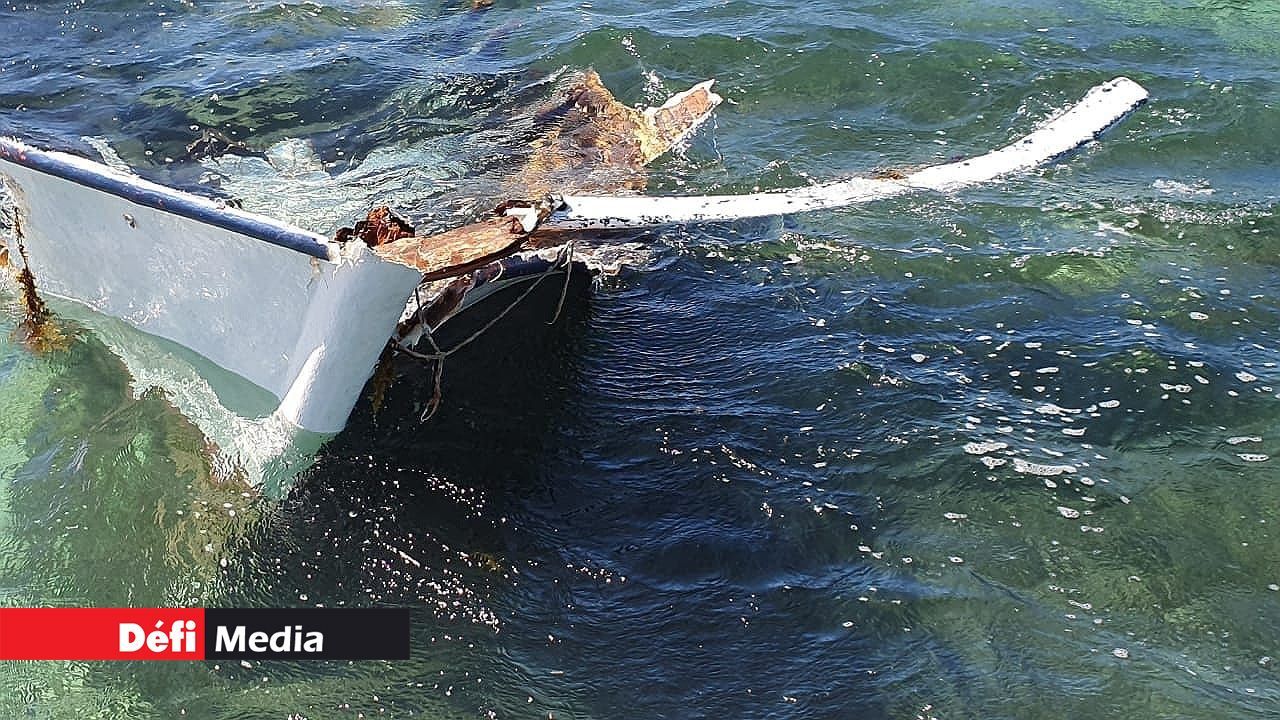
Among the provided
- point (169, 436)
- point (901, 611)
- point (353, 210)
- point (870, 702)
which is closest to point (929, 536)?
point (901, 611)

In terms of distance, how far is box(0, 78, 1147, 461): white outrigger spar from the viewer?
4.73 m

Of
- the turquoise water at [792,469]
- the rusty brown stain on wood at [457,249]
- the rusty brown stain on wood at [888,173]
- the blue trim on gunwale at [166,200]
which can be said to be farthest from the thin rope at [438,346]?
the rusty brown stain on wood at [888,173]

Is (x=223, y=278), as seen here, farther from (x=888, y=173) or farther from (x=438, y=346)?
(x=888, y=173)

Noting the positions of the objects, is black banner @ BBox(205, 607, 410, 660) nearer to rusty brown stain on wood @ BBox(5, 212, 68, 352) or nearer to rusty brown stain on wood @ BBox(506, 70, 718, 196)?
rusty brown stain on wood @ BBox(5, 212, 68, 352)

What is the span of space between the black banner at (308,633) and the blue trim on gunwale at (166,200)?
1503 millimetres

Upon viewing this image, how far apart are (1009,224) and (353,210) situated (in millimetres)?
4474

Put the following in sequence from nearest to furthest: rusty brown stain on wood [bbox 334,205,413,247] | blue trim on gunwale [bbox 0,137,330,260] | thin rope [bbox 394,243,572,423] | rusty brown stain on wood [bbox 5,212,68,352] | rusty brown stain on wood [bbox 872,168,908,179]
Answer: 1. blue trim on gunwale [bbox 0,137,330,260]
2. rusty brown stain on wood [bbox 334,205,413,247]
3. thin rope [bbox 394,243,572,423]
4. rusty brown stain on wood [bbox 5,212,68,352]
5. rusty brown stain on wood [bbox 872,168,908,179]

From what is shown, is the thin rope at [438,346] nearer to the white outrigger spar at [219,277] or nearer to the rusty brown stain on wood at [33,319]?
the white outrigger spar at [219,277]

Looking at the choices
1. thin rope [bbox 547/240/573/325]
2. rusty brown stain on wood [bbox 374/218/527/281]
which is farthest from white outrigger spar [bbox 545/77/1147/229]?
rusty brown stain on wood [bbox 374/218/527/281]

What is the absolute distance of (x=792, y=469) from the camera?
213 inches

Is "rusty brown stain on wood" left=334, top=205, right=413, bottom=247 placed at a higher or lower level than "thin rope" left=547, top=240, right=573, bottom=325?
higher

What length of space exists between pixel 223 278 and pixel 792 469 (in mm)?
2776

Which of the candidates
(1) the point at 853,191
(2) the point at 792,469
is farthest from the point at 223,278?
(1) the point at 853,191

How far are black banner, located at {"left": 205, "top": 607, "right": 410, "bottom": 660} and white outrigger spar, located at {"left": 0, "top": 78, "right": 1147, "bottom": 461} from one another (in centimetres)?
Answer: 85
